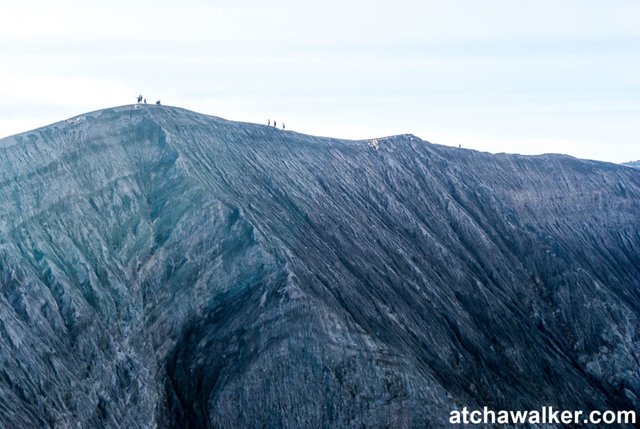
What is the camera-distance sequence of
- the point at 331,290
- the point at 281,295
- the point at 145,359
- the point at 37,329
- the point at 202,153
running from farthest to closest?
the point at 202,153 < the point at 331,290 < the point at 281,295 < the point at 145,359 < the point at 37,329

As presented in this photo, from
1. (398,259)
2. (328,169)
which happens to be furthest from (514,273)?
(328,169)

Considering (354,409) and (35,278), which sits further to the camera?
(354,409)

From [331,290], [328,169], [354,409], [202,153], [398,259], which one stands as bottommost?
[354,409]

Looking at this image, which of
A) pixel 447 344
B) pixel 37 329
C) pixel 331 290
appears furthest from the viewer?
pixel 447 344

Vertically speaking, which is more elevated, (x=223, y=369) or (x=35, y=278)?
(x=35, y=278)

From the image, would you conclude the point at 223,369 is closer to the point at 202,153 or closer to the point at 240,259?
the point at 240,259

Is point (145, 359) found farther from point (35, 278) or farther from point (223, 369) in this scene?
point (35, 278)
